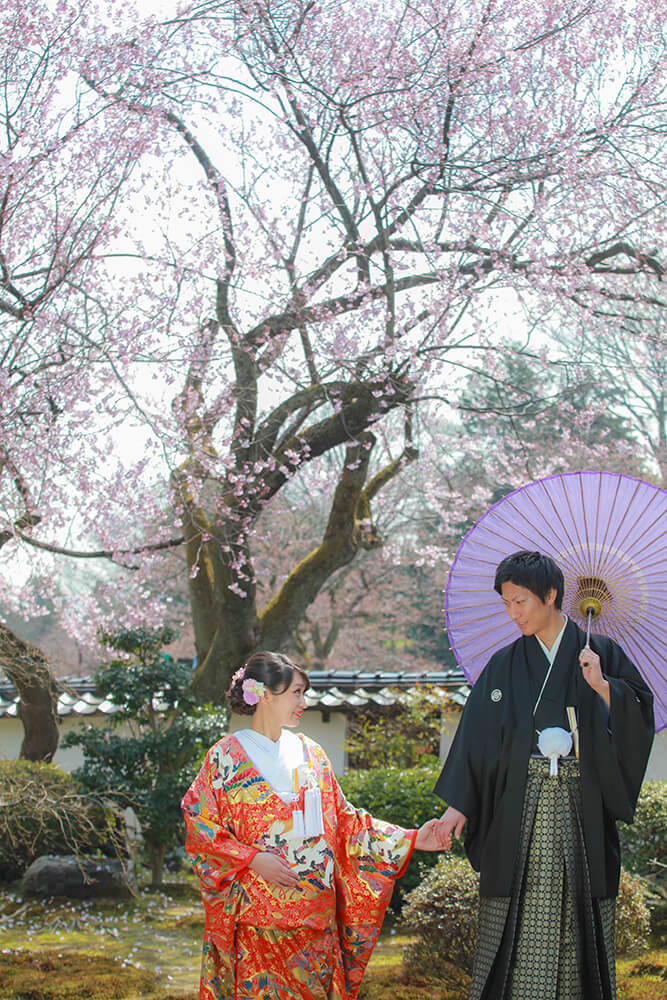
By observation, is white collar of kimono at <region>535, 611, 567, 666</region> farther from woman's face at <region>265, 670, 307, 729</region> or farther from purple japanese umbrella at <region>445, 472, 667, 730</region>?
woman's face at <region>265, 670, 307, 729</region>

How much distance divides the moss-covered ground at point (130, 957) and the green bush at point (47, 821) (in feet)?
1.22

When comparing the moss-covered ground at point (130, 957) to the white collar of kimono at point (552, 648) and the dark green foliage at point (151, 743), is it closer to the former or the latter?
the dark green foliage at point (151, 743)

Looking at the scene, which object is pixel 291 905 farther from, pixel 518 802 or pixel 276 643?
pixel 276 643

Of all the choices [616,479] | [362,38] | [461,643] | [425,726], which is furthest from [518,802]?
[425,726]

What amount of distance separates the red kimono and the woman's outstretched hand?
0.35ft

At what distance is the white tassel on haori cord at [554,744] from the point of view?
132 inches

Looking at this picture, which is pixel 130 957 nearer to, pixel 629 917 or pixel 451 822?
pixel 629 917

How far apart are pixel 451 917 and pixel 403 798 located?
2736mm

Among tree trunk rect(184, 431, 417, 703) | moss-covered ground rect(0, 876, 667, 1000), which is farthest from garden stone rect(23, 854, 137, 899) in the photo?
tree trunk rect(184, 431, 417, 703)

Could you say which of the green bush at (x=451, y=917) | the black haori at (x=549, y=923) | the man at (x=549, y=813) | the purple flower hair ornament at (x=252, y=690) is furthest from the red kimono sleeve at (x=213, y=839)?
the green bush at (x=451, y=917)

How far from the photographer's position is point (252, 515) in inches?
329

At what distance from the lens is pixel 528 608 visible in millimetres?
3541

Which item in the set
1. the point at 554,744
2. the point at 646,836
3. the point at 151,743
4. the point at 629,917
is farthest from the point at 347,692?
the point at 554,744

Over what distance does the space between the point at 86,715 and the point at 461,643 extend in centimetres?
786
